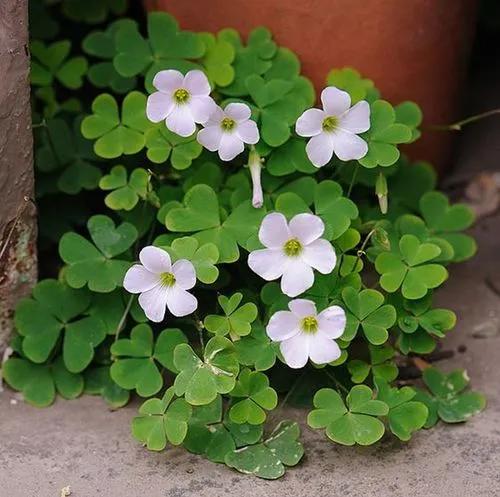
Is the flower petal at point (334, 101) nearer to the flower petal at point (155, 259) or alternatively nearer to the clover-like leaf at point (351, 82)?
the clover-like leaf at point (351, 82)

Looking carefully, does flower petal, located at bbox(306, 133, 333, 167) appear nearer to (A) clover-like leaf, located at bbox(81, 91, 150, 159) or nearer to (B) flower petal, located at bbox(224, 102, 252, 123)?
(B) flower petal, located at bbox(224, 102, 252, 123)

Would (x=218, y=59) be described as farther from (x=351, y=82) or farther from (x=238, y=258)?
(x=238, y=258)

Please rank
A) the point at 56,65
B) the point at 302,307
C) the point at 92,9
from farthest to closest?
1. the point at 92,9
2. the point at 56,65
3. the point at 302,307

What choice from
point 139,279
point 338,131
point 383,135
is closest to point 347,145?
point 338,131

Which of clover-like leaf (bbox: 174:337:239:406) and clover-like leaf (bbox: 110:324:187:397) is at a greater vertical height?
clover-like leaf (bbox: 174:337:239:406)

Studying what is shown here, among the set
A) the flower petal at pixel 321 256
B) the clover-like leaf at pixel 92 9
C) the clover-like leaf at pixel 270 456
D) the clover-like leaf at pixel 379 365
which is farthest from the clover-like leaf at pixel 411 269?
the clover-like leaf at pixel 92 9

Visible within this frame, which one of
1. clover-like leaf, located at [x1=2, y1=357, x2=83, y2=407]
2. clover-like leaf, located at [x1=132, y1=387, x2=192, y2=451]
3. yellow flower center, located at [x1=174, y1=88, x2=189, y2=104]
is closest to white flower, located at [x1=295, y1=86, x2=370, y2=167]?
yellow flower center, located at [x1=174, y1=88, x2=189, y2=104]
